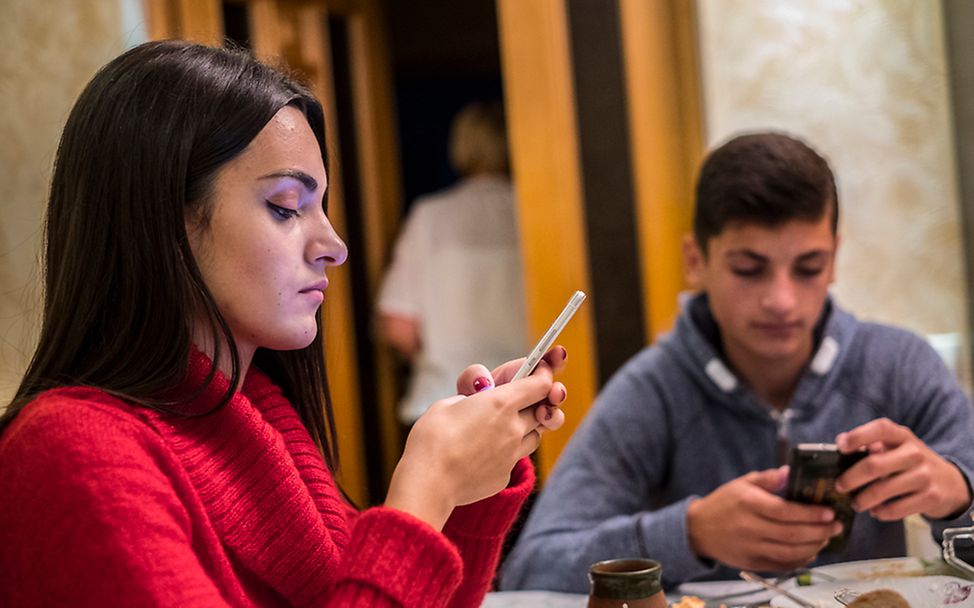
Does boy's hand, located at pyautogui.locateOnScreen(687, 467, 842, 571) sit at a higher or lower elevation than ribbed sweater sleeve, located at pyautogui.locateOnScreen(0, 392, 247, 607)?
lower

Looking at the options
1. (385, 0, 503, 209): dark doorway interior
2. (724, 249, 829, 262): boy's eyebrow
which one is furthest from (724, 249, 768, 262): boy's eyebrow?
(385, 0, 503, 209): dark doorway interior

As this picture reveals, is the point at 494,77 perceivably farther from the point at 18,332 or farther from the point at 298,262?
the point at 298,262

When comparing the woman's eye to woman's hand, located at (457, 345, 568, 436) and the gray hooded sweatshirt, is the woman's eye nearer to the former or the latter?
woman's hand, located at (457, 345, 568, 436)

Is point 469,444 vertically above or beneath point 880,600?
above

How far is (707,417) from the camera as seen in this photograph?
179 centimetres

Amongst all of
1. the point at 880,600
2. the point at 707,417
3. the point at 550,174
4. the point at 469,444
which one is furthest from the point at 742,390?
the point at 550,174

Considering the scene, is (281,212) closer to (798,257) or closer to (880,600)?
(880,600)

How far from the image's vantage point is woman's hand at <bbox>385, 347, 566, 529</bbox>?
3.16 feet

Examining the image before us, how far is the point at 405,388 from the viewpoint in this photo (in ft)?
14.0

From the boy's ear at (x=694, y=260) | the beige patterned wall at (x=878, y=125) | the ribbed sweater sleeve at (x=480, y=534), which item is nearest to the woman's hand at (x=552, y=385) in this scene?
the ribbed sweater sleeve at (x=480, y=534)

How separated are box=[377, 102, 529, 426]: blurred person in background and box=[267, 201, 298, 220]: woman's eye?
265 cm

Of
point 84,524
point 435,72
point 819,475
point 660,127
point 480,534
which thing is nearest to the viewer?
point 84,524

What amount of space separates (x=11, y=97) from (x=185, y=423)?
9.47 feet

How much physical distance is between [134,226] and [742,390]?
1.14 m
